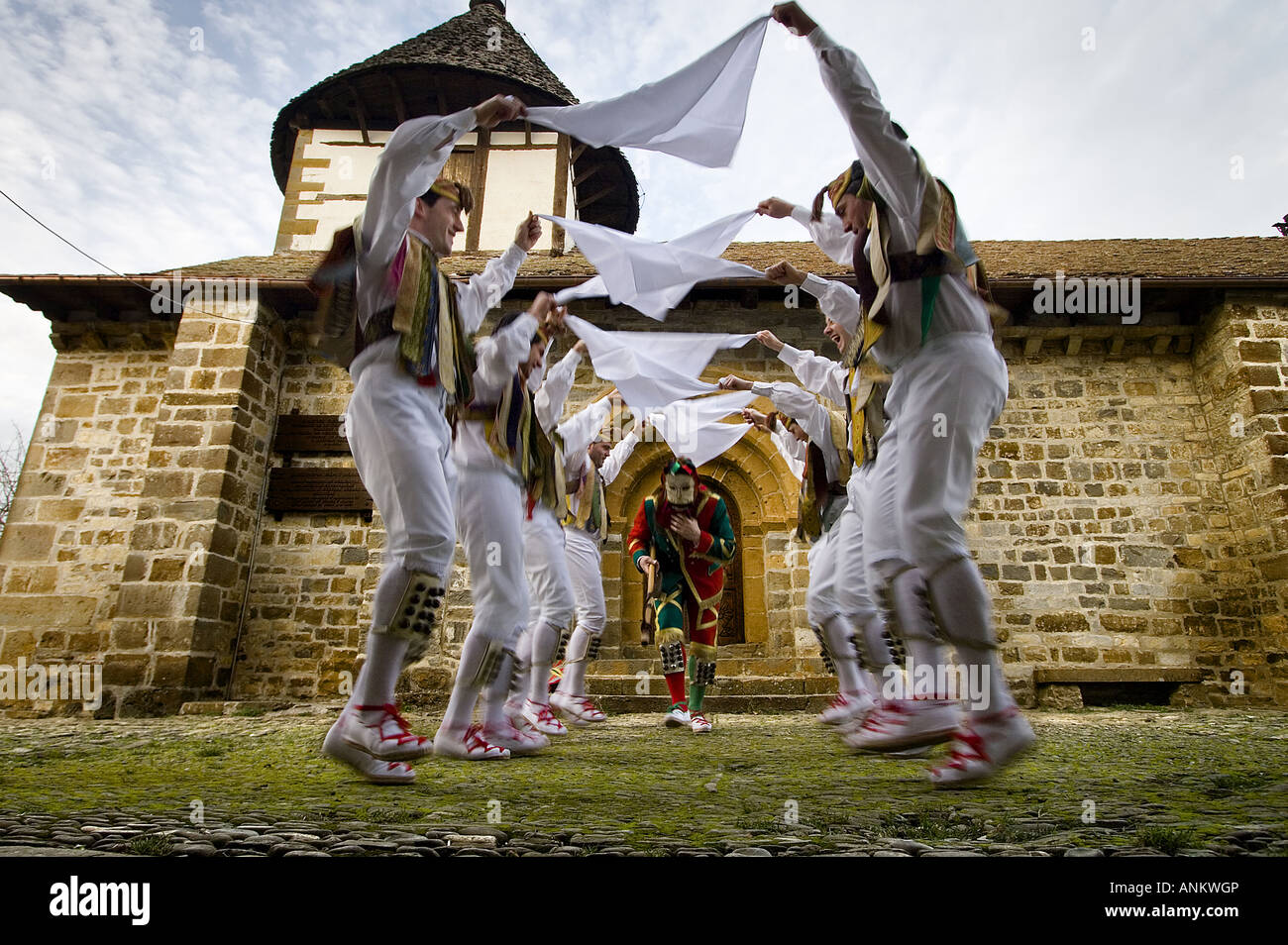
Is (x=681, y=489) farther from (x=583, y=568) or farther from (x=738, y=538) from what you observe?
(x=738, y=538)

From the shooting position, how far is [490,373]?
320 centimetres

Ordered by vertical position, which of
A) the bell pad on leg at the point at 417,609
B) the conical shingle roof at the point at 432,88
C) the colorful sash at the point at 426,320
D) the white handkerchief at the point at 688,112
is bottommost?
the bell pad on leg at the point at 417,609

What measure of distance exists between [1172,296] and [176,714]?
11.4 meters

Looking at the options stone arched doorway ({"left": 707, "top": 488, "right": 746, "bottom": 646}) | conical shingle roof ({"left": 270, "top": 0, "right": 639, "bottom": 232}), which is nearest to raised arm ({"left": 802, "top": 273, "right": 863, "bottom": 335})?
stone arched doorway ({"left": 707, "top": 488, "right": 746, "bottom": 646})

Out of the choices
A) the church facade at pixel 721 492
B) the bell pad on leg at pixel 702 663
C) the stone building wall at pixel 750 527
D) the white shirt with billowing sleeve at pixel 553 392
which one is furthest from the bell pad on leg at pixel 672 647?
the stone building wall at pixel 750 527

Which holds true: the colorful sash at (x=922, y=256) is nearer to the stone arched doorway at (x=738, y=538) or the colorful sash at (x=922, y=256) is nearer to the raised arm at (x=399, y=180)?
the raised arm at (x=399, y=180)

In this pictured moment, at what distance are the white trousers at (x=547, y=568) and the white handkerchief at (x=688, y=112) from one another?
2063 millimetres

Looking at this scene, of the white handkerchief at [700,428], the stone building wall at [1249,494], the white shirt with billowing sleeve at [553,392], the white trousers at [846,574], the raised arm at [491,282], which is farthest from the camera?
the stone building wall at [1249,494]

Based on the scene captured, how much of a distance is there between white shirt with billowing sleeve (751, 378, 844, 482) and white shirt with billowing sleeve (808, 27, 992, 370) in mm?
1963

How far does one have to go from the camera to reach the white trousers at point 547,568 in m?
4.11

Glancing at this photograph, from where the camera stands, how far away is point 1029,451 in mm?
7969

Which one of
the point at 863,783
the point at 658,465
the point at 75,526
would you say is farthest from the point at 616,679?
the point at 75,526
